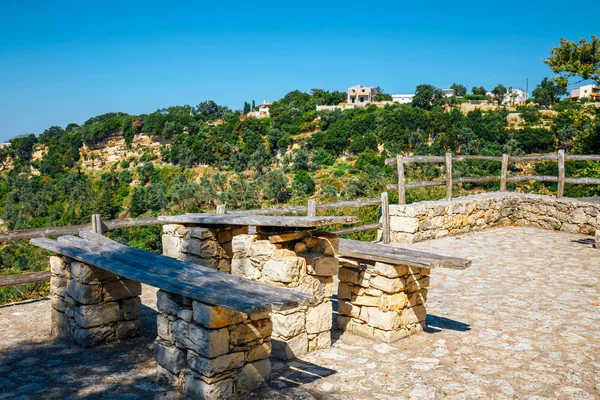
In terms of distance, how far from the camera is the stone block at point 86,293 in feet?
14.7

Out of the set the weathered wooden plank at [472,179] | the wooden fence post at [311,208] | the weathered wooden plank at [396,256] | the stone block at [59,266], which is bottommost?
the stone block at [59,266]

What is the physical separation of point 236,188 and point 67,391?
40010mm

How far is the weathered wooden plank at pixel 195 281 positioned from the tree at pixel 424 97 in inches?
2635

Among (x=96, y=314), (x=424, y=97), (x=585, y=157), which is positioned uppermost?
(x=424, y=97)

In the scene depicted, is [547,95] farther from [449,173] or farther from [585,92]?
[449,173]

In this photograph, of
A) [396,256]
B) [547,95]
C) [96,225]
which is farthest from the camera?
[547,95]

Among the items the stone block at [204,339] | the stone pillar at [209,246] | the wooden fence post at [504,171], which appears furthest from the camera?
the wooden fence post at [504,171]

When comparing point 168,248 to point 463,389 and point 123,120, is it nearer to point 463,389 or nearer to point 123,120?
point 463,389

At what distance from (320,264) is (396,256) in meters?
0.67

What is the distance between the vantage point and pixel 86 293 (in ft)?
14.7

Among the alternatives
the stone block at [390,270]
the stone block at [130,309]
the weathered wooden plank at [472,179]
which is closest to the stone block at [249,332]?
the stone block at [390,270]

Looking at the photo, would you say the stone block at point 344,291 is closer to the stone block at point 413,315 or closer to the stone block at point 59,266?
the stone block at point 413,315

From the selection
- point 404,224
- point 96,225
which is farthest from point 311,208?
point 96,225

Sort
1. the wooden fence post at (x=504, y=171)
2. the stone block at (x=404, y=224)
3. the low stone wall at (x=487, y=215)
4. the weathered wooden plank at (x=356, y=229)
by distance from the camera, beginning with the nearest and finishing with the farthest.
Answer: the weathered wooden plank at (x=356, y=229)
the stone block at (x=404, y=224)
the low stone wall at (x=487, y=215)
the wooden fence post at (x=504, y=171)
